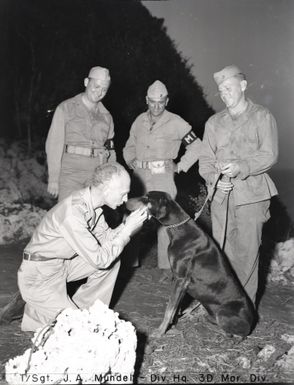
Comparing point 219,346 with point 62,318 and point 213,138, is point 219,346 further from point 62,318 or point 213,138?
point 213,138

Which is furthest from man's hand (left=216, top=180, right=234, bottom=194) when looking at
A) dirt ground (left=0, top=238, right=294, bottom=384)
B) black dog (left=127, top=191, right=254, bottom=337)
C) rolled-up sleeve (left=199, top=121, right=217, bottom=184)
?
dirt ground (left=0, top=238, right=294, bottom=384)

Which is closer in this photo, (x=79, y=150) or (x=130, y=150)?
(x=79, y=150)

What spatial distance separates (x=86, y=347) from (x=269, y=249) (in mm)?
4972

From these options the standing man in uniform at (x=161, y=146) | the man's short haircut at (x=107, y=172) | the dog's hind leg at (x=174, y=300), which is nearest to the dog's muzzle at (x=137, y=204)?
the man's short haircut at (x=107, y=172)

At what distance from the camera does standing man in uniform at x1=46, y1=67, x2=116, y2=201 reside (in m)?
4.67

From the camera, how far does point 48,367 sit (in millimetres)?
2293

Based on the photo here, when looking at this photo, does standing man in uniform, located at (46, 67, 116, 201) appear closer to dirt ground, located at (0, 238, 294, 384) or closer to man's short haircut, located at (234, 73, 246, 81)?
dirt ground, located at (0, 238, 294, 384)

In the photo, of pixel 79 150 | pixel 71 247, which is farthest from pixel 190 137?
pixel 71 247

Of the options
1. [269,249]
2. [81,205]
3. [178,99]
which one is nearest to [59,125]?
[81,205]

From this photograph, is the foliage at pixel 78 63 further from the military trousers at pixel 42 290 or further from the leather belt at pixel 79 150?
the military trousers at pixel 42 290

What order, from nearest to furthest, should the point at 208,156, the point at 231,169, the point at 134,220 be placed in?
the point at 134,220 → the point at 231,169 → the point at 208,156

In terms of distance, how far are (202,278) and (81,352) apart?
1424 millimetres

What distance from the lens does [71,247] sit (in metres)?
3.27

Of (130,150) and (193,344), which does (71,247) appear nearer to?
(193,344)
